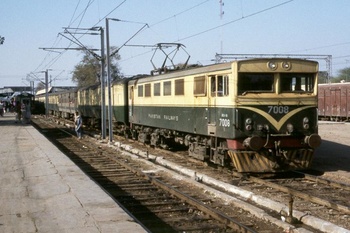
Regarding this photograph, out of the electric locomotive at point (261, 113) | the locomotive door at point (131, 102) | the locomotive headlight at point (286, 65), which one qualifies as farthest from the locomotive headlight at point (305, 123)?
the locomotive door at point (131, 102)

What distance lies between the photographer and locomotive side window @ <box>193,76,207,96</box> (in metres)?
14.5

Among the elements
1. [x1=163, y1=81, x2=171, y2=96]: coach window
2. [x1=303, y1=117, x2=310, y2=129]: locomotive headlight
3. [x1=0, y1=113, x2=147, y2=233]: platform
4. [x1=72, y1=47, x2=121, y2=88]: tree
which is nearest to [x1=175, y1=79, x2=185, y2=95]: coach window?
[x1=163, y1=81, x2=171, y2=96]: coach window

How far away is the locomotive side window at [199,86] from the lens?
14465 mm

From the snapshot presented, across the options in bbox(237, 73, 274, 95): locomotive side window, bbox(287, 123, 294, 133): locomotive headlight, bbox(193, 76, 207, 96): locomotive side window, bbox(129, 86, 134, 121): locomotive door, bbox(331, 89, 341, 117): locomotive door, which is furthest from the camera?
bbox(331, 89, 341, 117): locomotive door

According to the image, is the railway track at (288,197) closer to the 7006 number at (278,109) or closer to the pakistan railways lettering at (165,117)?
the pakistan railways lettering at (165,117)

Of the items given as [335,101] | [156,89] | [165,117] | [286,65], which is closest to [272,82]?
[286,65]

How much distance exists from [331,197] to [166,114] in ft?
27.5

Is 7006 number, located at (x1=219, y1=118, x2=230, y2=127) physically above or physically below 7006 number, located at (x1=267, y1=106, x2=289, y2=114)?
below

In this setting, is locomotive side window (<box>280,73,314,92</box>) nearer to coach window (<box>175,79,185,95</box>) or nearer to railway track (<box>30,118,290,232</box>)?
railway track (<box>30,118,290,232</box>)

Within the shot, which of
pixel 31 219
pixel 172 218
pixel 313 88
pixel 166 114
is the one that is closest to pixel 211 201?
pixel 172 218

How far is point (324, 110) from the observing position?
39500mm

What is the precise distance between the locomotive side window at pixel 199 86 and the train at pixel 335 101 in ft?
76.7

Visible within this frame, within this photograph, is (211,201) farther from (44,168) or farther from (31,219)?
(44,168)

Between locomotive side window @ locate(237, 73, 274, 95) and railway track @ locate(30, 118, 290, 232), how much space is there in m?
2.79
